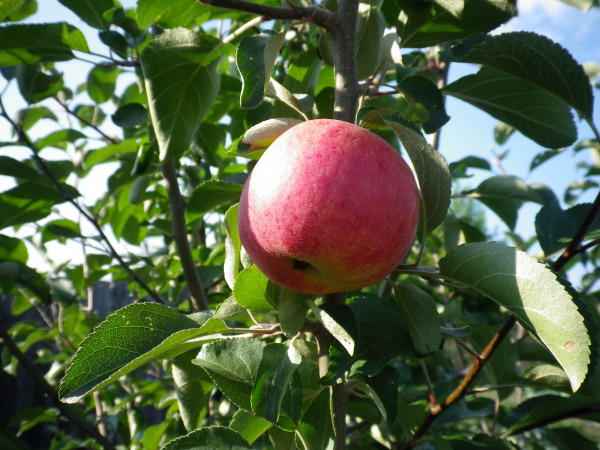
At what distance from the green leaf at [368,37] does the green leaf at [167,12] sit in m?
0.34

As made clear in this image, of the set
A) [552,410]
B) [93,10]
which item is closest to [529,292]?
[552,410]

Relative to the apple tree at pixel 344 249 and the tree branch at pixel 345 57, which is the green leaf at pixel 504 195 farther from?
the tree branch at pixel 345 57

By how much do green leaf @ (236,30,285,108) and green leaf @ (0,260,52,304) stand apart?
3.83ft

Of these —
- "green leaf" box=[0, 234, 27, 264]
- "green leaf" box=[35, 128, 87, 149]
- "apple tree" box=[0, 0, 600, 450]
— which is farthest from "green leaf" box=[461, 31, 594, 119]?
"green leaf" box=[35, 128, 87, 149]

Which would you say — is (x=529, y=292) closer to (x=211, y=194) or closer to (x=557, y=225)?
(x=557, y=225)

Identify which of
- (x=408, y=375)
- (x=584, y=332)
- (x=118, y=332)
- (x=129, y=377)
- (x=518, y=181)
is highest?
(x=584, y=332)

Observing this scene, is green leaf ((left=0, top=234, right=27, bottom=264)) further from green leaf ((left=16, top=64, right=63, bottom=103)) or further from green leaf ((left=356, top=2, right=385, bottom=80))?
green leaf ((left=356, top=2, right=385, bottom=80))

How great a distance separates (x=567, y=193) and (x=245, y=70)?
297 centimetres

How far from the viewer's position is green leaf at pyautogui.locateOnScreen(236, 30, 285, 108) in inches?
32.6

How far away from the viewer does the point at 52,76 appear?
178 cm

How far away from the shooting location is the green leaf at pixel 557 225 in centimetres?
119

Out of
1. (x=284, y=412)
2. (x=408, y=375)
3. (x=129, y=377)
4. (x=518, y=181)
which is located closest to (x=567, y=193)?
(x=518, y=181)

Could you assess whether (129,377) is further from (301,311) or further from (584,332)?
(584,332)

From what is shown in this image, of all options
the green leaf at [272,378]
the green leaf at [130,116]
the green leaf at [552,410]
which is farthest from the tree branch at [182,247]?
the green leaf at [552,410]
